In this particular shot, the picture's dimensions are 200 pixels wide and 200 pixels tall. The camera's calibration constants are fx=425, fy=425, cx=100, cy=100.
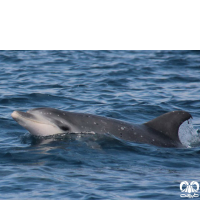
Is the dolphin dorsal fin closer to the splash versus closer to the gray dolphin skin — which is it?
the gray dolphin skin

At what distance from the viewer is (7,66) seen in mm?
26906

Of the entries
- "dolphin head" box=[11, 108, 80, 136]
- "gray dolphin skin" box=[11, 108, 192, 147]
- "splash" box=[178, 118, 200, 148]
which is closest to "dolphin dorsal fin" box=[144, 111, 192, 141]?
"gray dolphin skin" box=[11, 108, 192, 147]

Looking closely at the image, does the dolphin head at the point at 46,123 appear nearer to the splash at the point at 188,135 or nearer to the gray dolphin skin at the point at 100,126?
the gray dolphin skin at the point at 100,126

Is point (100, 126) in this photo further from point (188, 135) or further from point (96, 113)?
point (96, 113)

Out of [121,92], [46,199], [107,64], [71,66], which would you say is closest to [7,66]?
[71,66]

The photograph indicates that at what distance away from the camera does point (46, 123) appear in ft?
38.9

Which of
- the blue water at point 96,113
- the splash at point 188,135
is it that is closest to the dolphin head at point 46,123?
the blue water at point 96,113

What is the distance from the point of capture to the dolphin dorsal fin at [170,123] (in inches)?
470

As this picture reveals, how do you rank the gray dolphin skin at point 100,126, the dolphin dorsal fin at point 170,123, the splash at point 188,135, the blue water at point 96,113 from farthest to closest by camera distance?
1. the splash at point 188,135
2. the dolphin dorsal fin at point 170,123
3. the gray dolphin skin at point 100,126
4. the blue water at point 96,113

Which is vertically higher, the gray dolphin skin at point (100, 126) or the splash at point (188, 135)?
the gray dolphin skin at point (100, 126)
